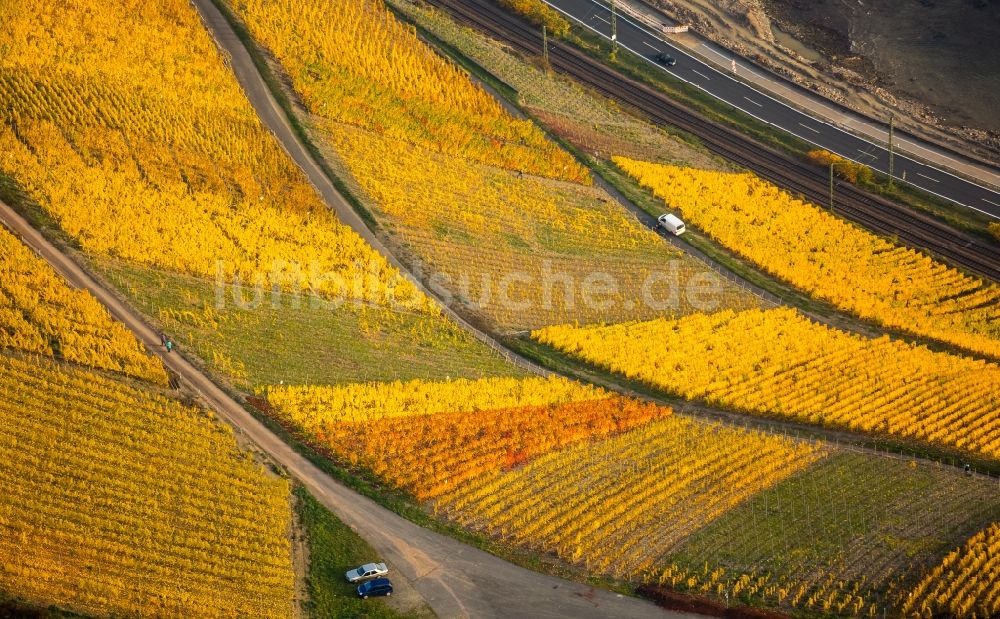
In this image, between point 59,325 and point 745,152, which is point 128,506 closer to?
point 59,325

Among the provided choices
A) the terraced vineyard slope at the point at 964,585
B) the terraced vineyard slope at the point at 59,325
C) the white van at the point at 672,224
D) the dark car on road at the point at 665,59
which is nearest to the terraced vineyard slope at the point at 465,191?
the white van at the point at 672,224

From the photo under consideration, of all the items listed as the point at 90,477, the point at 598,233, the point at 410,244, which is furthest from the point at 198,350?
the point at 598,233

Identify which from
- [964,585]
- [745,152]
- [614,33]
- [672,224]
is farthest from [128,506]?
[614,33]

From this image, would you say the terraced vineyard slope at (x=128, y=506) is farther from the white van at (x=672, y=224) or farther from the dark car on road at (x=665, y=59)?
the dark car on road at (x=665, y=59)

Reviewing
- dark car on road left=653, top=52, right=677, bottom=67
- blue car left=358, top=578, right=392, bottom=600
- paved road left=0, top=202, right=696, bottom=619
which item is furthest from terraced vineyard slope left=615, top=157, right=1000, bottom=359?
blue car left=358, top=578, right=392, bottom=600

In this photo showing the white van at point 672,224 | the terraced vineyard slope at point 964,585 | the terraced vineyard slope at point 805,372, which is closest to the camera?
the terraced vineyard slope at point 964,585
